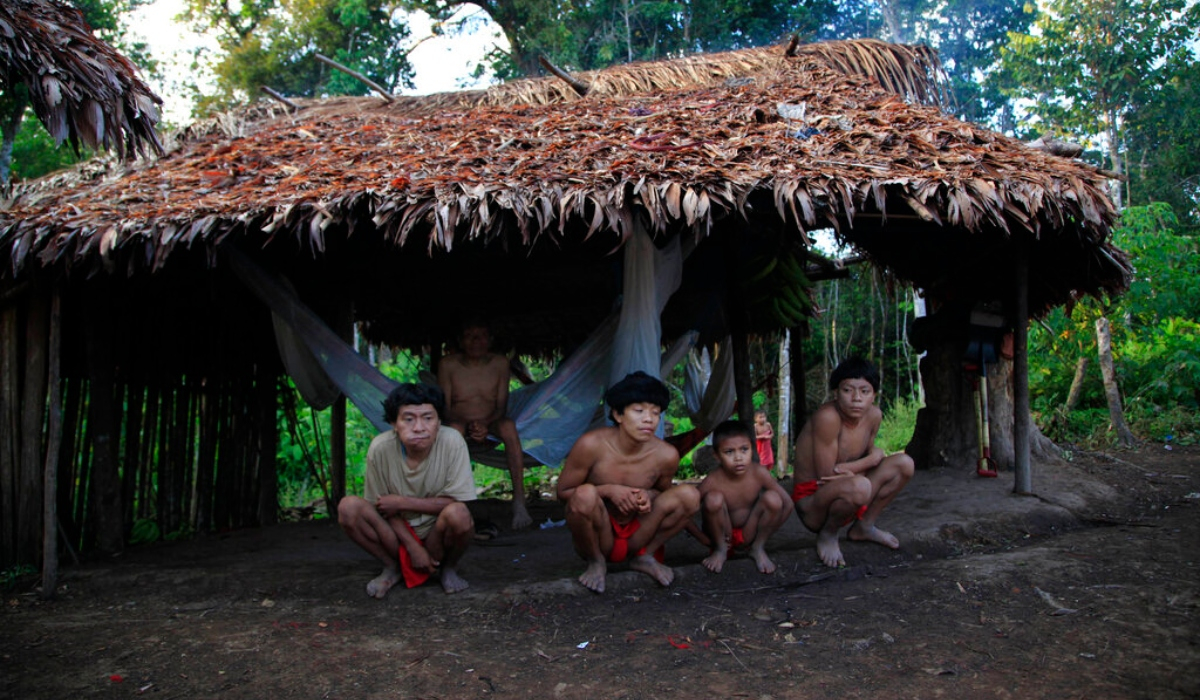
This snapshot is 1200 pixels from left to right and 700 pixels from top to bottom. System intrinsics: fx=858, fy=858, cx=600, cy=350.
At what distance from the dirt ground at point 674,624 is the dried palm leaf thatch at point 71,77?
204 centimetres

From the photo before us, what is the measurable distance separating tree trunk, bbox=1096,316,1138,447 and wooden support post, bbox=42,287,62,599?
828 centimetres

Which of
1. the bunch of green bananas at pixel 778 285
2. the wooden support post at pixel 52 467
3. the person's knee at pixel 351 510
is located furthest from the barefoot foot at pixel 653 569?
the wooden support post at pixel 52 467

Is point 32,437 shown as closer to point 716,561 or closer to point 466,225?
point 466,225

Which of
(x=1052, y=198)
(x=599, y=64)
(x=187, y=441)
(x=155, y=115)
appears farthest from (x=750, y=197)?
(x=599, y=64)

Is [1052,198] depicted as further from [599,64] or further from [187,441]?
[599,64]

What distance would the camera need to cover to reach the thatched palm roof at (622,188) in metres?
3.87

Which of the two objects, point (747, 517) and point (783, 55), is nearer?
point (747, 517)

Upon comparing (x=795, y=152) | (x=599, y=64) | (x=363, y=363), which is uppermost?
(x=599, y=64)

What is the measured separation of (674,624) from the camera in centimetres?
321

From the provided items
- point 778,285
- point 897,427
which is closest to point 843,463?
point 778,285

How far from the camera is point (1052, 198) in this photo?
397 cm

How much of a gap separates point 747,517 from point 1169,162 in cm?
1135

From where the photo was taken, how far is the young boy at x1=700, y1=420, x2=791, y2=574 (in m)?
3.70

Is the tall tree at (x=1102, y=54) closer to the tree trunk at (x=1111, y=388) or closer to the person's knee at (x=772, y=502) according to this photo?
the tree trunk at (x=1111, y=388)
